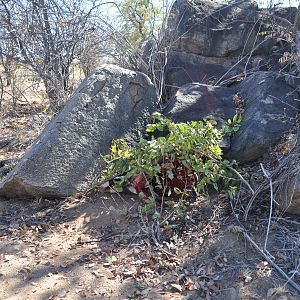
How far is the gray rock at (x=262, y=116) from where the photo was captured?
4055 mm

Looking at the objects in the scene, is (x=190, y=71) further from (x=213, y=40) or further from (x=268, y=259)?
(x=268, y=259)

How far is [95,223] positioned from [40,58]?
136 inches

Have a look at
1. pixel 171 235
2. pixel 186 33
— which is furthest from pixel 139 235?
pixel 186 33

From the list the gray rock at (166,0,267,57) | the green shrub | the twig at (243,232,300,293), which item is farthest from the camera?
the gray rock at (166,0,267,57)

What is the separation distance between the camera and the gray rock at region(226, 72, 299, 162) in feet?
13.3

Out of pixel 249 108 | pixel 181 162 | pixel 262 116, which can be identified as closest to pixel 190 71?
pixel 249 108

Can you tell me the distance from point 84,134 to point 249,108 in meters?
1.73

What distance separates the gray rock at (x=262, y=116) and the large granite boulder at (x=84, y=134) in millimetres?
1075

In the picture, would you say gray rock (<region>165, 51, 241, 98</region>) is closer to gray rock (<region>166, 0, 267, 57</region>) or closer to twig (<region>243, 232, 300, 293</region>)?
gray rock (<region>166, 0, 267, 57</region>)

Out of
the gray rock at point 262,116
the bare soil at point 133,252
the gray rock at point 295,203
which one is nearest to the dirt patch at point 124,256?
the bare soil at point 133,252

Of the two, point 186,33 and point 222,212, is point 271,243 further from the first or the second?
point 186,33

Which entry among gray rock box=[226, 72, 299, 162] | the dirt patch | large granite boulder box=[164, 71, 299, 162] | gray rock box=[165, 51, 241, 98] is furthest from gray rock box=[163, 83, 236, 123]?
the dirt patch

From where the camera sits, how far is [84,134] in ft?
13.9

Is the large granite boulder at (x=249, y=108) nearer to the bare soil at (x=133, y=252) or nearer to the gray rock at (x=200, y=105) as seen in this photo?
the gray rock at (x=200, y=105)
